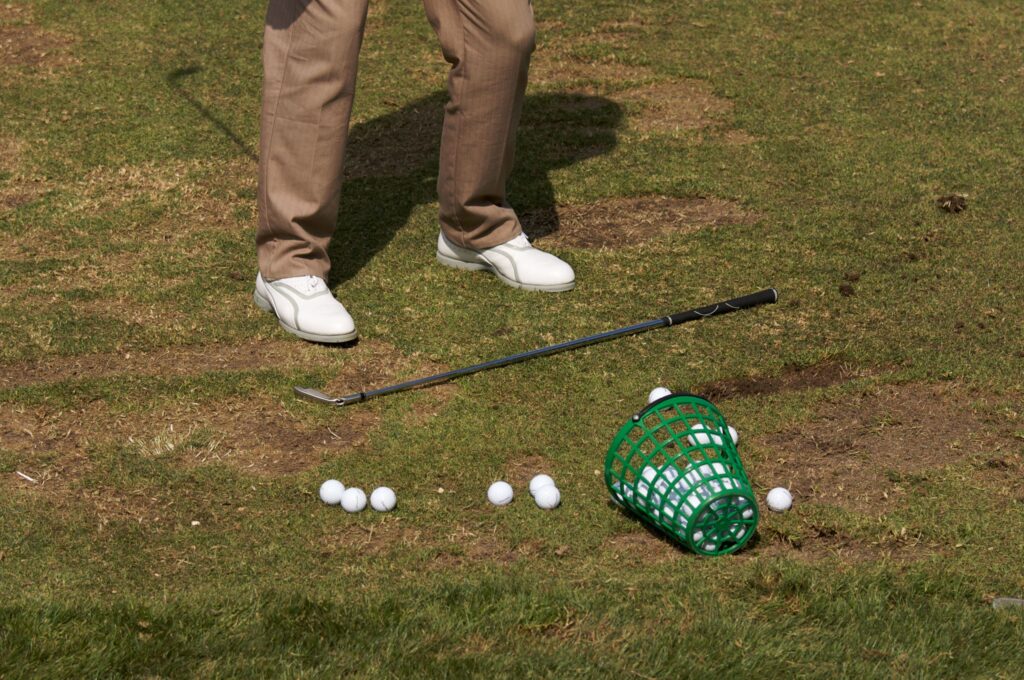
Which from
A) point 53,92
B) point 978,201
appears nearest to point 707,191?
point 978,201

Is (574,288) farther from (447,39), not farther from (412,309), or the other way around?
(447,39)

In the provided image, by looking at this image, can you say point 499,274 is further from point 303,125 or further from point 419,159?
point 419,159

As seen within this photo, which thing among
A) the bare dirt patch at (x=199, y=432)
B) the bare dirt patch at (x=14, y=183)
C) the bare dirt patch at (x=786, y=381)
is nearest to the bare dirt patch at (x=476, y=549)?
the bare dirt patch at (x=199, y=432)

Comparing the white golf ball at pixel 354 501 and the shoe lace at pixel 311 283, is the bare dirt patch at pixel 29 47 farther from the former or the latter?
the white golf ball at pixel 354 501

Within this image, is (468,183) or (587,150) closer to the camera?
(468,183)

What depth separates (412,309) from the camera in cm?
529

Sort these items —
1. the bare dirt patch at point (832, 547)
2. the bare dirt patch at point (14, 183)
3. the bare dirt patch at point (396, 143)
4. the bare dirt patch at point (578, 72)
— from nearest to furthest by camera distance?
the bare dirt patch at point (832, 547) → the bare dirt patch at point (14, 183) → the bare dirt patch at point (396, 143) → the bare dirt patch at point (578, 72)

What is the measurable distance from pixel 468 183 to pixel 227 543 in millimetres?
2069

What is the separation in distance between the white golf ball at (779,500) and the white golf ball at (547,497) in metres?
0.64

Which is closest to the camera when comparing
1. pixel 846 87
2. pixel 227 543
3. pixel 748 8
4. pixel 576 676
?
pixel 576 676

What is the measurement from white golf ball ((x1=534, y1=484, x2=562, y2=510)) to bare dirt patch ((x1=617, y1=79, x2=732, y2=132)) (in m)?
3.55

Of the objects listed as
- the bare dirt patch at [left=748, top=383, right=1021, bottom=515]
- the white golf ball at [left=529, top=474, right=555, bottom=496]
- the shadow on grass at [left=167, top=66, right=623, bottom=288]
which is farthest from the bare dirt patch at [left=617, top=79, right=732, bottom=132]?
the white golf ball at [left=529, top=474, right=555, bottom=496]

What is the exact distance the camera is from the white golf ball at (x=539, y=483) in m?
4.02

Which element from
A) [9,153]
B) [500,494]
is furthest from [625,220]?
[9,153]
